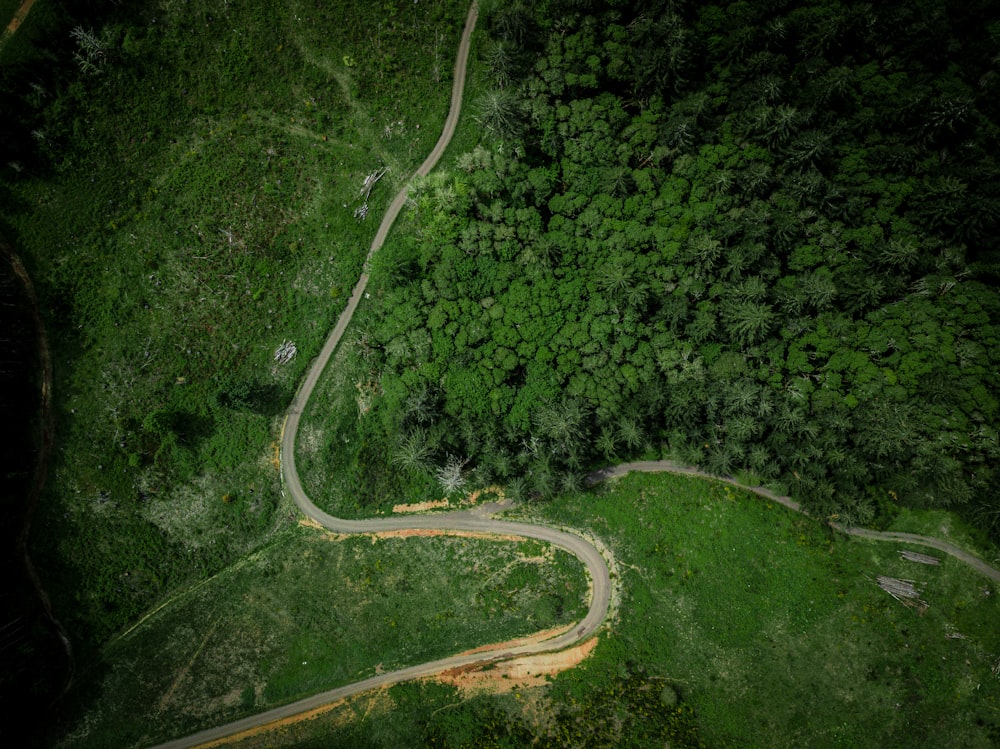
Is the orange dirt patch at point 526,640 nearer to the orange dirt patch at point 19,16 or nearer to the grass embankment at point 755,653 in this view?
the grass embankment at point 755,653

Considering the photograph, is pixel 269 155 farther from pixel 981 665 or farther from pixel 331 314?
pixel 981 665

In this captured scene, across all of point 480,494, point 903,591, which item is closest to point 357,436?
point 480,494

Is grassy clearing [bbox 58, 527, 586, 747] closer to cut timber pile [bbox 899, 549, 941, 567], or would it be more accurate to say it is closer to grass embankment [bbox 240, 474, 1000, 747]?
grass embankment [bbox 240, 474, 1000, 747]

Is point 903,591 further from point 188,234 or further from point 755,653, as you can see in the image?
point 188,234

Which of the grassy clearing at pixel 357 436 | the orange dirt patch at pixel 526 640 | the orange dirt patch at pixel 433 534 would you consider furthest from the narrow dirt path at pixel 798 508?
the grassy clearing at pixel 357 436

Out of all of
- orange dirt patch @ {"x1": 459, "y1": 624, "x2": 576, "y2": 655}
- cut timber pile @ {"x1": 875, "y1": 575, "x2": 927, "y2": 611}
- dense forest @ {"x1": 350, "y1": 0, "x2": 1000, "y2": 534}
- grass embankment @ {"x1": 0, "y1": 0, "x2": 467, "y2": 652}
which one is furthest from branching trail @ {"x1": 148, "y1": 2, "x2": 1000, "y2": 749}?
dense forest @ {"x1": 350, "y1": 0, "x2": 1000, "y2": 534}

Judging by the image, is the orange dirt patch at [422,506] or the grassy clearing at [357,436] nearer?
the orange dirt patch at [422,506]
